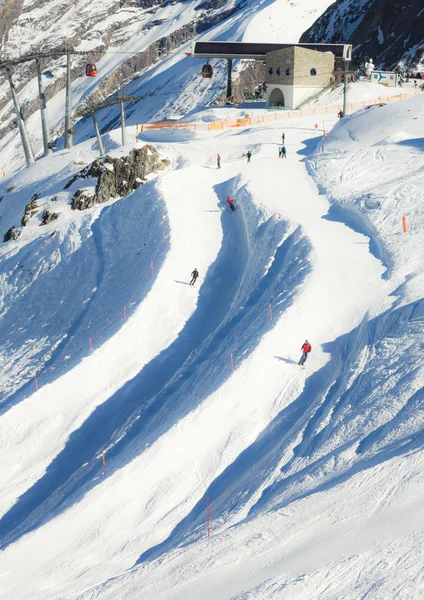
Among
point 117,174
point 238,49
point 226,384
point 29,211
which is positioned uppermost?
point 238,49

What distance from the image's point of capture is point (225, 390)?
2536 centimetres

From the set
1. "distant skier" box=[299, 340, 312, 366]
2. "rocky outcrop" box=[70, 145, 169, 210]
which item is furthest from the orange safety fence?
"distant skier" box=[299, 340, 312, 366]

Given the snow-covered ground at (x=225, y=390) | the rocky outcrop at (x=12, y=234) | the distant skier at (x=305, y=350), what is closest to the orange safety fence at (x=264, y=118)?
the snow-covered ground at (x=225, y=390)

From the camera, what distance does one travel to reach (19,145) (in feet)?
537

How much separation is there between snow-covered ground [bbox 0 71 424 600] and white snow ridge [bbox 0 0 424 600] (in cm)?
8

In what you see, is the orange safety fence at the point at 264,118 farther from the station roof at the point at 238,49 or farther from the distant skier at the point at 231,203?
the distant skier at the point at 231,203

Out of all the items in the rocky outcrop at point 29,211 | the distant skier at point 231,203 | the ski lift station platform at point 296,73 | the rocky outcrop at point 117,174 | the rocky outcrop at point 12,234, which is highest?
the ski lift station platform at point 296,73

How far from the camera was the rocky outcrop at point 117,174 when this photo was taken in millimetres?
49844

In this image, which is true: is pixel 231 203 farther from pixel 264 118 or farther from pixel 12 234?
pixel 264 118

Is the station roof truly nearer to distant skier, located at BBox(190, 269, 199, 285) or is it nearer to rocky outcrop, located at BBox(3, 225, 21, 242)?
rocky outcrop, located at BBox(3, 225, 21, 242)

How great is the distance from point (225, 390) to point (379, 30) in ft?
266

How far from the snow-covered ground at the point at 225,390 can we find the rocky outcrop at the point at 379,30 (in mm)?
46162

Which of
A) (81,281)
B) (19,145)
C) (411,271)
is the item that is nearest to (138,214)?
(81,281)

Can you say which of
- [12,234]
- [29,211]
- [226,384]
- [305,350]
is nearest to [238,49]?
[29,211]
